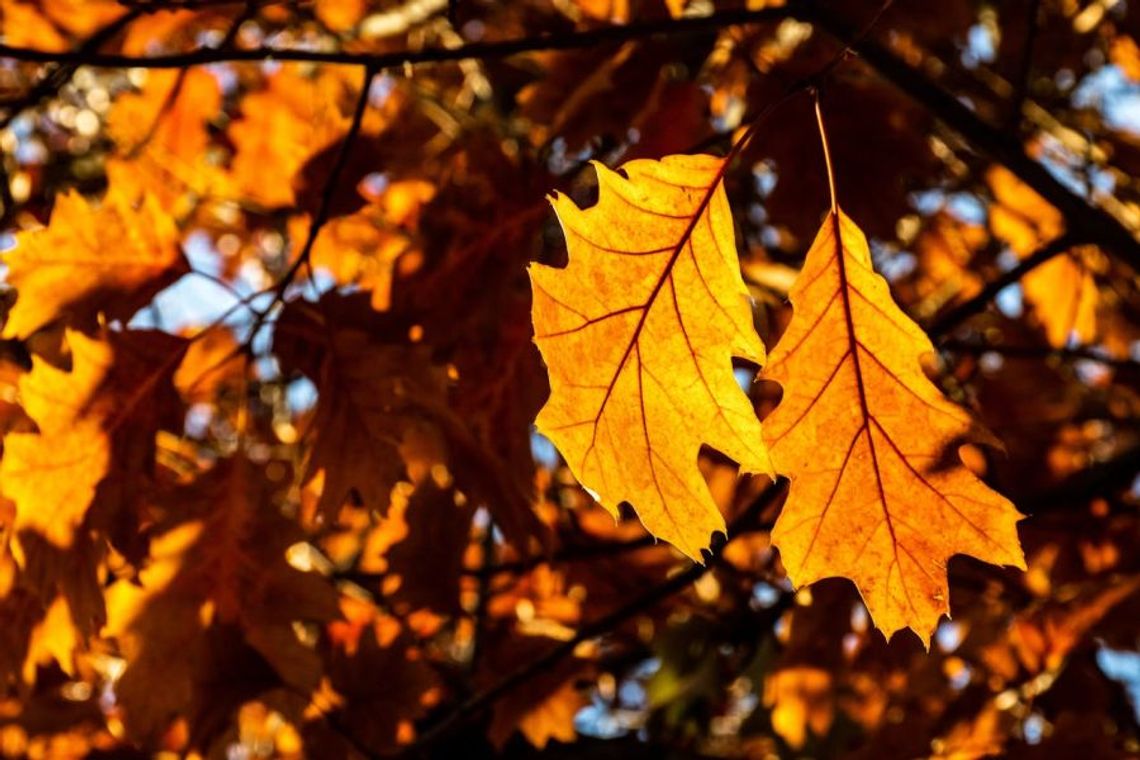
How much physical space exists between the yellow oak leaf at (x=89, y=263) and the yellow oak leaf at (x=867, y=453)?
3.20 feet

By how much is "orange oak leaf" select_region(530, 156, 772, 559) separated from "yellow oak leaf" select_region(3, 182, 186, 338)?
81cm

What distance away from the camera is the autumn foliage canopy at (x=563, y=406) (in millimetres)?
1187

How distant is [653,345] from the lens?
118cm

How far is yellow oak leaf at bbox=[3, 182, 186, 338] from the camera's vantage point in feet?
5.41

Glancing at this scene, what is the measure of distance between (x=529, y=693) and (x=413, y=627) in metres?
0.32

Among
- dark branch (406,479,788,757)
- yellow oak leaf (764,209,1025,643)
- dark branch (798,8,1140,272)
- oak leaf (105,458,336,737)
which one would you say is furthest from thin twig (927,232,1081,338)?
oak leaf (105,458,336,737)

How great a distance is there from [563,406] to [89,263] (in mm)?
871

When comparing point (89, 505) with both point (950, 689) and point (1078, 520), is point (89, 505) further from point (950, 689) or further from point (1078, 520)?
point (1078, 520)

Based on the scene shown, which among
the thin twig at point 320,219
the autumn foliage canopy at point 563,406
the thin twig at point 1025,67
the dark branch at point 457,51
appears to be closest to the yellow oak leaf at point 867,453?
the autumn foliage canopy at point 563,406

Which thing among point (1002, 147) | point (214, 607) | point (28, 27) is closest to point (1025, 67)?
point (1002, 147)

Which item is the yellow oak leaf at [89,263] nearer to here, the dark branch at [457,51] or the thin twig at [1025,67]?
the dark branch at [457,51]

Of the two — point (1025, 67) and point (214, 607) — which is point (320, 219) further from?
point (1025, 67)

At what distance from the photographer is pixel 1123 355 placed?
10.4 feet

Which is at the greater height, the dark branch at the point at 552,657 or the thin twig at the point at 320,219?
the thin twig at the point at 320,219
